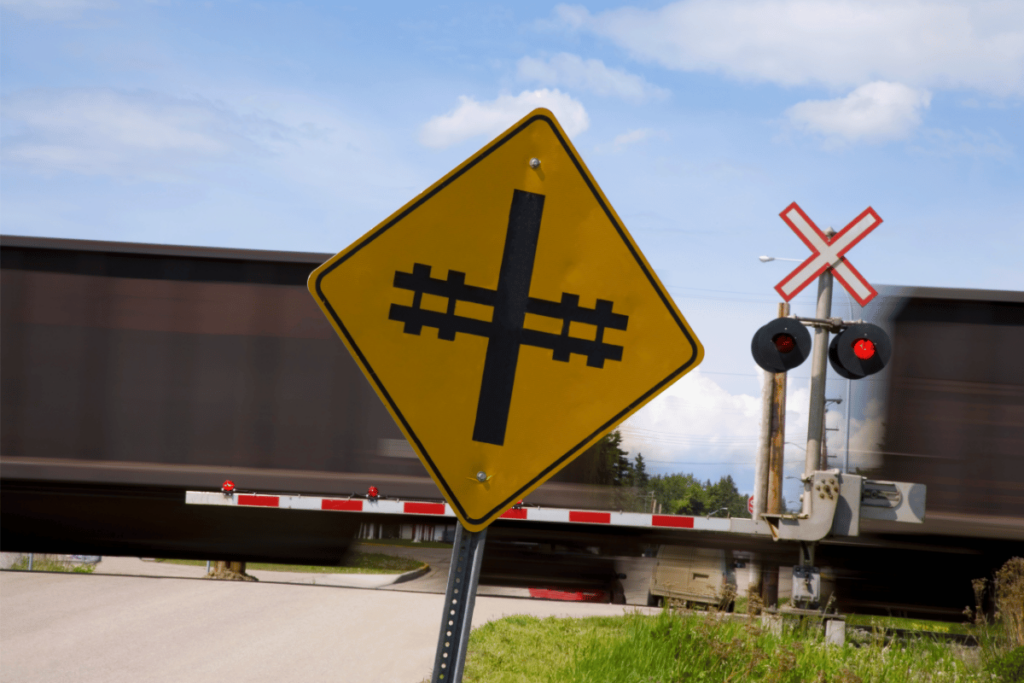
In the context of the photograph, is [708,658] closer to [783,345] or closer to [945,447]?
[783,345]

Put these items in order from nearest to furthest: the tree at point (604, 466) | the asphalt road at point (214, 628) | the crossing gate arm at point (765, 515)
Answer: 1. the asphalt road at point (214, 628)
2. the crossing gate arm at point (765, 515)
3. the tree at point (604, 466)

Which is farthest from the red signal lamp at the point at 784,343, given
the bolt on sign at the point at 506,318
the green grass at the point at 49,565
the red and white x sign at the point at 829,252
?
the green grass at the point at 49,565

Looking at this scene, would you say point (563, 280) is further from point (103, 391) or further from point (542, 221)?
point (103, 391)

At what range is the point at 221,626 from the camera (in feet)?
22.9

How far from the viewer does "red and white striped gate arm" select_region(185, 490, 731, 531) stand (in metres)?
7.32

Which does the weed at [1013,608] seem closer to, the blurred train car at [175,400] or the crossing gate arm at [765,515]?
the crossing gate arm at [765,515]

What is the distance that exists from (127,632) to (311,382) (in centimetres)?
262

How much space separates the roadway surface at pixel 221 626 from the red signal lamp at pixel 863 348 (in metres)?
3.45

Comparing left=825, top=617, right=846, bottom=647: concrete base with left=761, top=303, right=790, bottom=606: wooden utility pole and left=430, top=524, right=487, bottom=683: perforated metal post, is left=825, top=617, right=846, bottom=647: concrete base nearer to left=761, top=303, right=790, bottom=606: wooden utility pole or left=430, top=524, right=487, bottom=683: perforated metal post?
left=761, top=303, right=790, bottom=606: wooden utility pole

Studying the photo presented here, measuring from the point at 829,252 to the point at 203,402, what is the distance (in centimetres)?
595

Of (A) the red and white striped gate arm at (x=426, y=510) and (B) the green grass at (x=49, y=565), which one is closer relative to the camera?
(A) the red and white striped gate arm at (x=426, y=510)

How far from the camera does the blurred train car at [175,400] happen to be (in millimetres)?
7492

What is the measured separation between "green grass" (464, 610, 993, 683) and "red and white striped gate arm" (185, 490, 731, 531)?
1.36m

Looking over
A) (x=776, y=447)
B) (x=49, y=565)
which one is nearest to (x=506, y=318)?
(x=776, y=447)
